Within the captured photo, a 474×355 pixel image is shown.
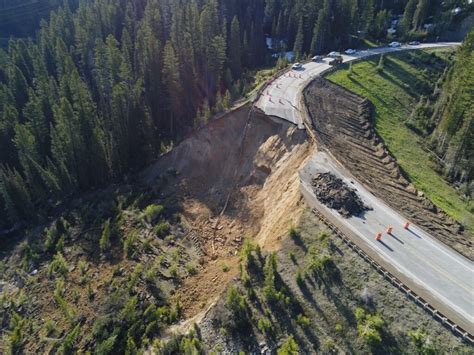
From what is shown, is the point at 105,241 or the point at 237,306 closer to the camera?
the point at 237,306

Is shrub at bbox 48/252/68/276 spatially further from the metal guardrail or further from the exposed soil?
the exposed soil

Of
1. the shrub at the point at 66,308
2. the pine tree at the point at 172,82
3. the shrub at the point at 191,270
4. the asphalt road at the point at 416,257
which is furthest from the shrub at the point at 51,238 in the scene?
the asphalt road at the point at 416,257

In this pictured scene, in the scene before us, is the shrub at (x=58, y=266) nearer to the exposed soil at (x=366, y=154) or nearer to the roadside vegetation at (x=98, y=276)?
the roadside vegetation at (x=98, y=276)

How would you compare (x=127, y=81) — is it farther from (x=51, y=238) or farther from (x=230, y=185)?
(x=51, y=238)

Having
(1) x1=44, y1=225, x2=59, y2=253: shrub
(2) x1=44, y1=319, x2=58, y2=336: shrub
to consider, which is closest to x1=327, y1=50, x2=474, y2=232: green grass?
(2) x1=44, y1=319, x2=58, y2=336: shrub

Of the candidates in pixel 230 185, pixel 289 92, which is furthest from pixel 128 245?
pixel 289 92
